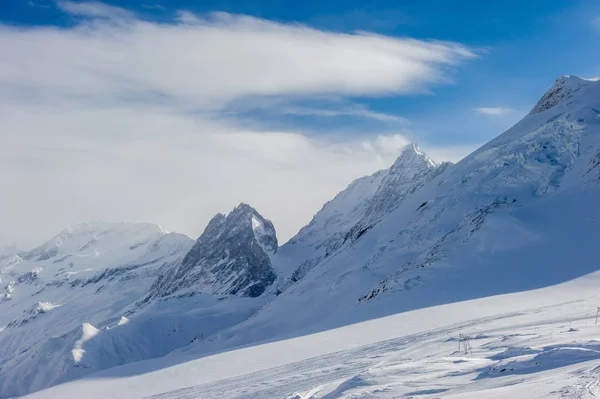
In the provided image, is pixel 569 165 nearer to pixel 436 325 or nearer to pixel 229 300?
pixel 436 325

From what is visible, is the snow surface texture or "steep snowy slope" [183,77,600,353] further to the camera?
"steep snowy slope" [183,77,600,353]

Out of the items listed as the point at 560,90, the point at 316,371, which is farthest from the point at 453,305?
the point at 560,90

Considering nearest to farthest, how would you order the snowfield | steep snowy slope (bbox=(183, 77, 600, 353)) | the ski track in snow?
the snowfield
the ski track in snow
steep snowy slope (bbox=(183, 77, 600, 353))

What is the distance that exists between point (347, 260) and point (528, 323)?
187 feet

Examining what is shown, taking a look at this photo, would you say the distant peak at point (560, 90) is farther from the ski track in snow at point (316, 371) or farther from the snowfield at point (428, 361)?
the ski track in snow at point (316, 371)

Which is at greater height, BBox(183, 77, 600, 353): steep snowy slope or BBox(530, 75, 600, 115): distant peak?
BBox(530, 75, 600, 115): distant peak

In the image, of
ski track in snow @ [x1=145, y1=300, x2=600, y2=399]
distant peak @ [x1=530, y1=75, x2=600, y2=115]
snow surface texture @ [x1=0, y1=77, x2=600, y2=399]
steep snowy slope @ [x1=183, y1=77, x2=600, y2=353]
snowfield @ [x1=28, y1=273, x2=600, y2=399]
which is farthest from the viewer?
distant peak @ [x1=530, y1=75, x2=600, y2=115]

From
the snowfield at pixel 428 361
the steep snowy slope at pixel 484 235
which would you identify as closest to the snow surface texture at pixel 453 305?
the snowfield at pixel 428 361

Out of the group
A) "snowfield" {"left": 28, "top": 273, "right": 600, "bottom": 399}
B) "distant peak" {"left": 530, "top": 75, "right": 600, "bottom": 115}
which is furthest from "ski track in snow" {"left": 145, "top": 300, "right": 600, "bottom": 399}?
"distant peak" {"left": 530, "top": 75, "right": 600, "bottom": 115}

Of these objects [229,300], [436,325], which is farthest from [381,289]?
[229,300]

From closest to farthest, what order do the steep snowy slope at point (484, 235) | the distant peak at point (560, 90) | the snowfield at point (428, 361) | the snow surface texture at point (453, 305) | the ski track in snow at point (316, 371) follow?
the snowfield at point (428, 361), the snow surface texture at point (453, 305), the ski track in snow at point (316, 371), the steep snowy slope at point (484, 235), the distant peak at point (560, 90)

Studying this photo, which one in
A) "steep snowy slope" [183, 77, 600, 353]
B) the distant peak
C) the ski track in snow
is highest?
the distant peak

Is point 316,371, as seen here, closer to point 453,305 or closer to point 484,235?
point 453,305

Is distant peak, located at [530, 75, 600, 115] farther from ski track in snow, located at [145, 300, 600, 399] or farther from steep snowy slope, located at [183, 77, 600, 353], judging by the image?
ski track in snow, located at [145, 300, 600, 399]
